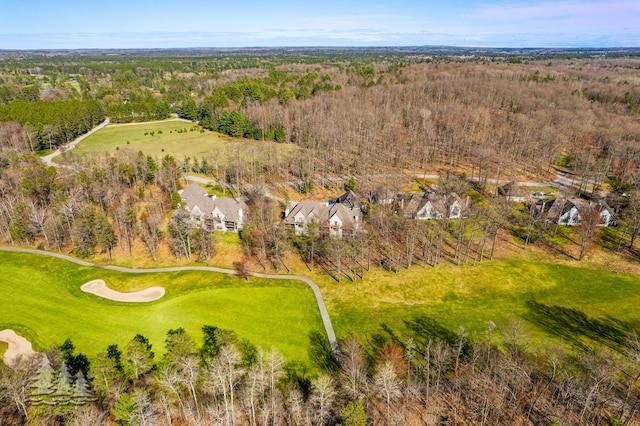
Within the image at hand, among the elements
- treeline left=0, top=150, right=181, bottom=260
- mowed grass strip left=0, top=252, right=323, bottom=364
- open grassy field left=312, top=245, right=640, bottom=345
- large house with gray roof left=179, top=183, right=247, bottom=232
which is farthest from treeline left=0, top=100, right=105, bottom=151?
open grassy field left=312, top=245, right=640, bottom=345

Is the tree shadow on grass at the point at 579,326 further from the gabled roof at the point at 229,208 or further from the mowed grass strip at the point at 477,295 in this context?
the gabled roof at the point at 229,208

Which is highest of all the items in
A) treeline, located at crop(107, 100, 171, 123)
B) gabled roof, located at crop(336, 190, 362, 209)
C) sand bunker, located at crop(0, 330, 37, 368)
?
treeline, located at crop(107, 100, 171, 123)

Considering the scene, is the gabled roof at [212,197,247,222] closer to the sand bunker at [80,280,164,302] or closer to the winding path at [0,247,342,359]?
the winding path at [0,247,342,359]

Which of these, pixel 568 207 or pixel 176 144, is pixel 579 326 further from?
pixel 176 144

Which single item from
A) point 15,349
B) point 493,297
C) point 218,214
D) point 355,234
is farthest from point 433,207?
point 15,349

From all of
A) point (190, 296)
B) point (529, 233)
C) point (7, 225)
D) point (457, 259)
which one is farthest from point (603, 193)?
point (7, 225)

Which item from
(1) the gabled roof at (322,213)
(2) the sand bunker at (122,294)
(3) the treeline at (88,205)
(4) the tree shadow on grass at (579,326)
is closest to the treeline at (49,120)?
(3) the treeline at (88,205)

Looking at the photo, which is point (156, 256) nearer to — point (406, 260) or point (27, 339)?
point (27, 339)
